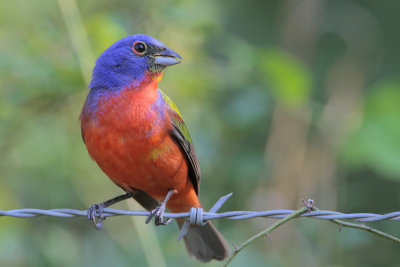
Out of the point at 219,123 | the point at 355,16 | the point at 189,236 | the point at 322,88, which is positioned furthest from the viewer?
the point at 322,88

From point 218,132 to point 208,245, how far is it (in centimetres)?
146

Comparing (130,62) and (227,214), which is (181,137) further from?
(227,214)

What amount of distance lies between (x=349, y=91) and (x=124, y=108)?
2745mm

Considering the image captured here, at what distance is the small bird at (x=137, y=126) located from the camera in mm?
3650

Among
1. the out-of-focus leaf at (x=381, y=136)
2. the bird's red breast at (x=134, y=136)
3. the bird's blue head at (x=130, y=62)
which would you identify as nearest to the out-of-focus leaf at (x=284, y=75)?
the out-of-focus leaf at (x=381, y=136)

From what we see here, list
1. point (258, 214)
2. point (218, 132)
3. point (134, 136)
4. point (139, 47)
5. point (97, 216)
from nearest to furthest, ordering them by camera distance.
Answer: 1. point (258, 214)
2. point (134, 136)
3. point (97, 216)
4. point (139, 47)
5. point (218, 132)

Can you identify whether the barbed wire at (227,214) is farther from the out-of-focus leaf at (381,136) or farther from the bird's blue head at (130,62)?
the out-of-focus leaf at (381,136)

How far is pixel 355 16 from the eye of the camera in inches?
250

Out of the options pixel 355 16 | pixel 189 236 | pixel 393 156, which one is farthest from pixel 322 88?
pixel 189 236

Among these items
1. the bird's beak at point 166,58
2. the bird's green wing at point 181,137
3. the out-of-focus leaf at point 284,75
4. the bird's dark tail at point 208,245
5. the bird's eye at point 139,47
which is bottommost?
the bird's dark tail at point 208,245

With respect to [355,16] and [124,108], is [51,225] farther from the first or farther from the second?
[355,16]

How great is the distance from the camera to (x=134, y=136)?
363 cm

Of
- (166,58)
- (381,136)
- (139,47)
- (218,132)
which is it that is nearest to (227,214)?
(166,58)

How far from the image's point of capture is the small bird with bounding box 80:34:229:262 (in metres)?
3.65
